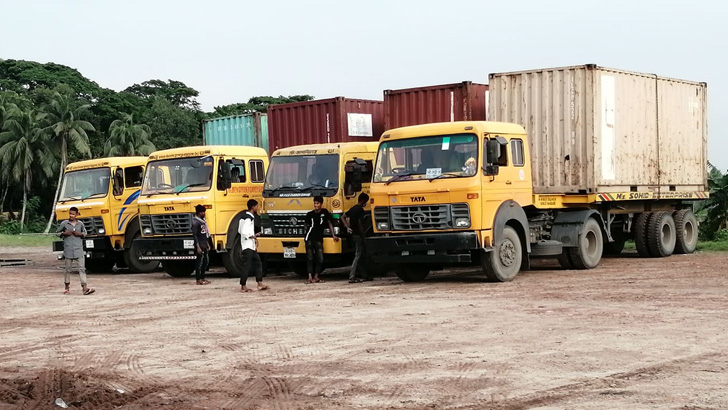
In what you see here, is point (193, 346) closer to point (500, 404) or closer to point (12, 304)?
point (500, 404)

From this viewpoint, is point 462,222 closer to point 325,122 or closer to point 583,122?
point 583,122

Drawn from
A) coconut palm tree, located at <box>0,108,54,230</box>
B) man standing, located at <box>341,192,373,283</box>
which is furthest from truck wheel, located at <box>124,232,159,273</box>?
coconut palm tree, located at <box>0,108,54,230</box>

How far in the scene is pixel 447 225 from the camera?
16.1 metres

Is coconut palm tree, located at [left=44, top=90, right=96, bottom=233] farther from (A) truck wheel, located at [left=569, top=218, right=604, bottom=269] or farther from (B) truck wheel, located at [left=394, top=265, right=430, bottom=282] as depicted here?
(A) truck wheel, located at [left=569, top=218, right=604, bottom=269]

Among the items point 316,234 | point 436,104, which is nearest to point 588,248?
point 436,104

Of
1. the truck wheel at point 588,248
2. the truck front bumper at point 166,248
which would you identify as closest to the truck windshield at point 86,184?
the truck front bumper at point 166,248

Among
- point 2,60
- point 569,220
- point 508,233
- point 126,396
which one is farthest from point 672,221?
point 2,60

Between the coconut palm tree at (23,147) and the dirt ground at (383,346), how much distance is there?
4154 centimetres

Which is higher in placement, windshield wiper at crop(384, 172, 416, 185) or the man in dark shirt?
windshield wiper at crop(384, 172, 416, 185)

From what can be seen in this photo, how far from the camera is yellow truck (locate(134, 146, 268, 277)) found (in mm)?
19391

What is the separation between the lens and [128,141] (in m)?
57.6

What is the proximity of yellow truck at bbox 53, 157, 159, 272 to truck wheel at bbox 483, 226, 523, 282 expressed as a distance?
888cm

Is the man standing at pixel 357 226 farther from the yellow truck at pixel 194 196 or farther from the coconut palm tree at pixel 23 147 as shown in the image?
the coconut palm tree at pixel 23 147

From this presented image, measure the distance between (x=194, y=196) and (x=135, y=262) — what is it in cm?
399
